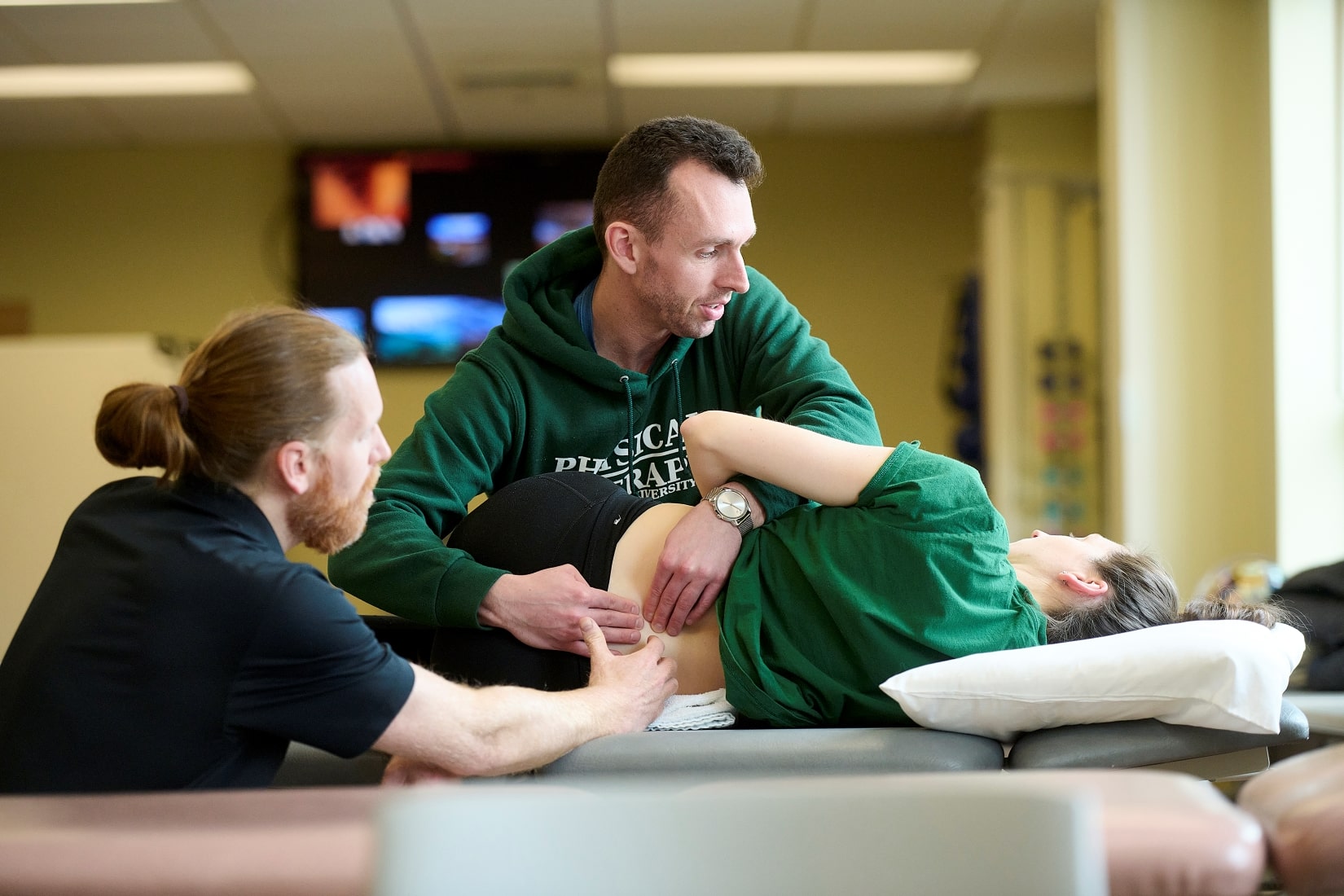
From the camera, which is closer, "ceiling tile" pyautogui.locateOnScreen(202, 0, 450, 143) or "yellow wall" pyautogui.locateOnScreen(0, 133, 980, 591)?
"ceiling tile" pyautogui.locateOnScreen(202, 0, 450, 143)

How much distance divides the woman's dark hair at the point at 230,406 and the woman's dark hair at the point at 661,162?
928 mm

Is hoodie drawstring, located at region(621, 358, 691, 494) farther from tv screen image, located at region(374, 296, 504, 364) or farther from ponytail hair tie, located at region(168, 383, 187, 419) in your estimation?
tv screen image, located at region(374, 296, 504, 364)

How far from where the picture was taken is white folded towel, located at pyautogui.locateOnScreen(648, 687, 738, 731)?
4.84ft

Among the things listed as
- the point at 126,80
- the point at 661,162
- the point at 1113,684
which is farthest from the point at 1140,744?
the point at 126,80

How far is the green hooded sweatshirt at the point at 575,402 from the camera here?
1.81m

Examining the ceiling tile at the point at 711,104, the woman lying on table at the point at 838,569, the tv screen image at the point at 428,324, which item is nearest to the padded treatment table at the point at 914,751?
the woman lying on table at the point at 838,569

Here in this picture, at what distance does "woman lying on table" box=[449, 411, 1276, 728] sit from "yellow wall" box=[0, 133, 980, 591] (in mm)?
4221

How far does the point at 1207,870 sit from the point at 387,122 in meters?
5.20

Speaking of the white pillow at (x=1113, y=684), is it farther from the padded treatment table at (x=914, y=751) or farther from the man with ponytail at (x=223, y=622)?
the man with ponytail at (x=223, y=622)

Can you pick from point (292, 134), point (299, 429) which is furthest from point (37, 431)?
point (299, 429)

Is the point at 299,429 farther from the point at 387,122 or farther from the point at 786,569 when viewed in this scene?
the point at 387,122

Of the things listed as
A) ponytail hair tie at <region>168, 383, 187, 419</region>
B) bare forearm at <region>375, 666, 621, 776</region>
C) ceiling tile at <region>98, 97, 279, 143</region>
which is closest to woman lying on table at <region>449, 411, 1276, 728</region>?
bare forearm at <region>375, 666, 621, 776</region>

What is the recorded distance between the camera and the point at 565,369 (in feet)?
6.62

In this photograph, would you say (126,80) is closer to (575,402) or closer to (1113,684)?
(575,402)
